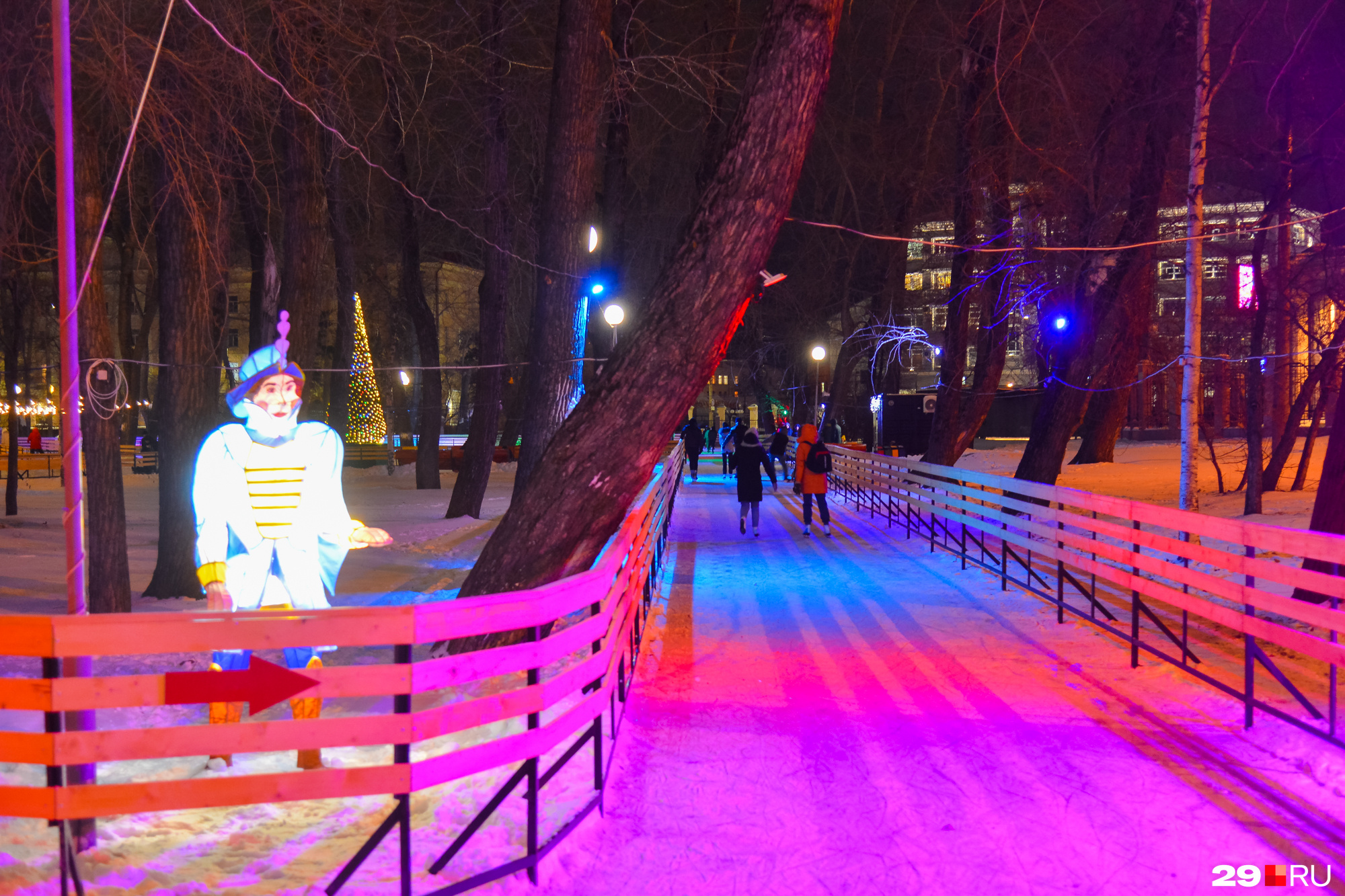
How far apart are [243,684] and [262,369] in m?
2.02

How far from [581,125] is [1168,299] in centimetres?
3837

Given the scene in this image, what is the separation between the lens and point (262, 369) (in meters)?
4.80

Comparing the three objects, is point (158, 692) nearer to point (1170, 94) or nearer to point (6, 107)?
point (6, 107)

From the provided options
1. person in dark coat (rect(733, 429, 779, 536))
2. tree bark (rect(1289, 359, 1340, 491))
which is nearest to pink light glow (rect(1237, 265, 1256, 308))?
tree bark (rect(1289, 359, 1340, 491))

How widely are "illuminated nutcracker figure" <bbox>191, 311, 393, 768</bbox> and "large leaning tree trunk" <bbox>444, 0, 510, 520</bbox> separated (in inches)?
487

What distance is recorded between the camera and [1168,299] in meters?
41.7

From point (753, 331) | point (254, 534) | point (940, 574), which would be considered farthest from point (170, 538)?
point (753, 331)

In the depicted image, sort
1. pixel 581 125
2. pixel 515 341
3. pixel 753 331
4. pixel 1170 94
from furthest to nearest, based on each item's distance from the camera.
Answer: pixel 753 331, pixel 515 341, pixel 1170 94, pixel 581 125

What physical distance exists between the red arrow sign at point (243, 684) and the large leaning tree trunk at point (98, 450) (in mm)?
5802

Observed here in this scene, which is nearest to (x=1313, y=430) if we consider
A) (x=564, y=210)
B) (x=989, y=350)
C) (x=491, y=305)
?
(x=989, y=350)

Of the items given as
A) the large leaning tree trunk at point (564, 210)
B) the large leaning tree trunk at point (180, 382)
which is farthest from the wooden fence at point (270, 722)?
the large leaning tree trunk at point (180, 382)

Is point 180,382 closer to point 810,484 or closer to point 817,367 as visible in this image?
point 810,484

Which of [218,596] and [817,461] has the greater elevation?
[817,461]

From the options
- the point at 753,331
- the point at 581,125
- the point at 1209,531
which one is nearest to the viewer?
Answer: the point at 1209,531
